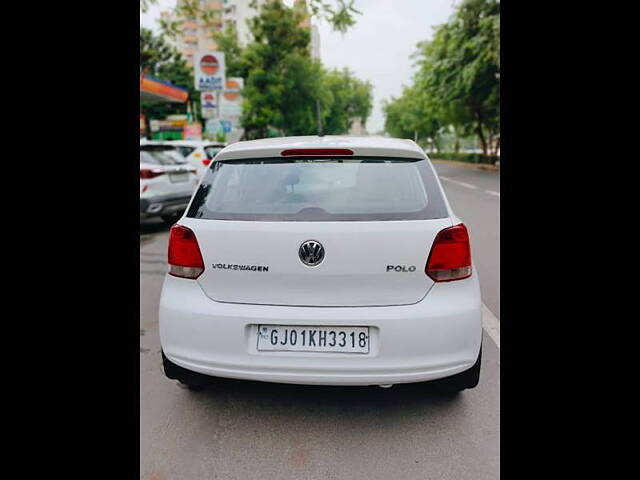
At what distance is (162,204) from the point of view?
9195mm

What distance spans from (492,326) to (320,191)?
7.42 feet

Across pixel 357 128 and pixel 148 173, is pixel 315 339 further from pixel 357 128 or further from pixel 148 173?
pixel 357 128

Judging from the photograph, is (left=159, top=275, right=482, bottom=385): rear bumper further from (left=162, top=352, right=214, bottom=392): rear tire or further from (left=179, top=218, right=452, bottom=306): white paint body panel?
(left=162, top=352, right=214, bottom=392): rear tire

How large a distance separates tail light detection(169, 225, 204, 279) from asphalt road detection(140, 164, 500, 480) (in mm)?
838

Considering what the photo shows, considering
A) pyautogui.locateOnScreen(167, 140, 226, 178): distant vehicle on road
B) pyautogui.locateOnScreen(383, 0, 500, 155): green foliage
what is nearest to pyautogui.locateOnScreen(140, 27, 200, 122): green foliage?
pyautogui.locateOnScreen(383, 0, 500, 155): green foliage

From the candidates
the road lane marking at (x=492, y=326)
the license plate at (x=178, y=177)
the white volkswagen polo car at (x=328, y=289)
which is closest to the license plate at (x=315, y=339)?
the white volkswagen polo car at (x=328, y=289)

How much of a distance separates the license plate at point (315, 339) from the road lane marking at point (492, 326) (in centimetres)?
176

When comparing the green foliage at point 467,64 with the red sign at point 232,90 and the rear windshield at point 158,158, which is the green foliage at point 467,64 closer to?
the red sign at point 232,90

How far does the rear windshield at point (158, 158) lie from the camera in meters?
9.38

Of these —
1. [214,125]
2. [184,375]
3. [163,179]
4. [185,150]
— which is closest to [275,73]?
[214,125]

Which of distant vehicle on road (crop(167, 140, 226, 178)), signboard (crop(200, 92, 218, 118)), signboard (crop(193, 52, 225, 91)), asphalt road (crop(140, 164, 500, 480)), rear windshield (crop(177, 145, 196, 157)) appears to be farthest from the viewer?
signboard (crop(200, 92, 218, 118))

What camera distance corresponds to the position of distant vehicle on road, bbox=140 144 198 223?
29.7 feet

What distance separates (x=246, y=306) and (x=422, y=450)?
3.68ft
